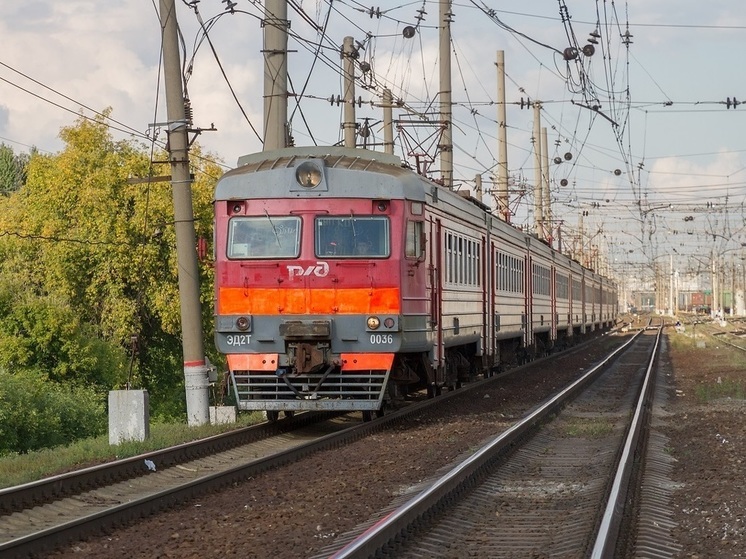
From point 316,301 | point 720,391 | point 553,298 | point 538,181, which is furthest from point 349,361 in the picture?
point 538,181

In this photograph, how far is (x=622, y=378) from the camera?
27594 millimetres

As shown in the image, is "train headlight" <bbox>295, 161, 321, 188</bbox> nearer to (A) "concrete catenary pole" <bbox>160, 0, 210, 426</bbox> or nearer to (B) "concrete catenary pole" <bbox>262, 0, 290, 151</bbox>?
(A) "concrete catenary pole" <bbox>160, 0, 210, 426</bbox>

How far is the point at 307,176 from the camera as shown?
14.6 m

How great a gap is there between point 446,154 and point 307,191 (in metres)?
14.1

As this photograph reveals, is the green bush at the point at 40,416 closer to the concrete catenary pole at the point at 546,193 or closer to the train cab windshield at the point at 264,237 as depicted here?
the train cab windshield at the point at 264,237

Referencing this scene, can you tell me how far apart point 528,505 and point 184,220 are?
8.20 meters

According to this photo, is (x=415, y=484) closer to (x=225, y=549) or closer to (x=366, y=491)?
(x=366, y=491)

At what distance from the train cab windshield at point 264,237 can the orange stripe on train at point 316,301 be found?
0.44m

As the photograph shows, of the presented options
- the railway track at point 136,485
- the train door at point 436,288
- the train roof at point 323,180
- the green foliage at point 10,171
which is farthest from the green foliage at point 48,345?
the green foliage at point 10,171

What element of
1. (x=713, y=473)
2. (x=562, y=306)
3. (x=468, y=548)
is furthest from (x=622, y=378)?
(x=468, y=548)

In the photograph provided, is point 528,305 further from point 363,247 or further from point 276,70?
point 363,247

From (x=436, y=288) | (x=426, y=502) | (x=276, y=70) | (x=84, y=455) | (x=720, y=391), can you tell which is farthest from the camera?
(x=720, y=391)

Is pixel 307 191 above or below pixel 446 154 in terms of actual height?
below

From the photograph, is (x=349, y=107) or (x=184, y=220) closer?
(x=184, y=220)
